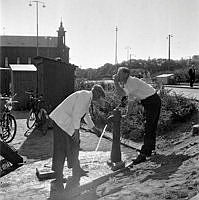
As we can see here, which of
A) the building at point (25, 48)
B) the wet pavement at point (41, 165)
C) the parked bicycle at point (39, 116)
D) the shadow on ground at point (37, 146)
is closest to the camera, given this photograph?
the wet pavement at point (41, 165)

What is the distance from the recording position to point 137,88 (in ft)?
23.9

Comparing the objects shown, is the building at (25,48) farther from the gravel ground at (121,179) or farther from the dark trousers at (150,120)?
the dark trousers at (150,120)

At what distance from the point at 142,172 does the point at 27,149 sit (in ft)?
12.7

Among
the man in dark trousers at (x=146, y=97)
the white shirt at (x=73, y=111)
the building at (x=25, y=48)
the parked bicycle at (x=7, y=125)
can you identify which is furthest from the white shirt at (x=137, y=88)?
the building at (x=25, y=48)

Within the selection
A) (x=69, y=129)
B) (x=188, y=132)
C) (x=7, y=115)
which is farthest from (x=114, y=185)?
(x=7, y=115)

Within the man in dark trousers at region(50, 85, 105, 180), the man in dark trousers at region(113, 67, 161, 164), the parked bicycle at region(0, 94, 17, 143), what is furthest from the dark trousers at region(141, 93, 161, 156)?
the parked bicycle at region(0, 94, 17, 143)

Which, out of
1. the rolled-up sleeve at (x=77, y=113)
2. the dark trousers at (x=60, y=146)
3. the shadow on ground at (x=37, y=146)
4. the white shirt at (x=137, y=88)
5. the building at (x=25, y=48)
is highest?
the building at (x=25, y=48)

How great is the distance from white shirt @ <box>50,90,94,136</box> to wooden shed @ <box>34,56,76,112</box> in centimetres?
698

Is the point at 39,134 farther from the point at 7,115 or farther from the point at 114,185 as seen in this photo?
the point at 114,185

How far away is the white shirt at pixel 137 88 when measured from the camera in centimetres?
721

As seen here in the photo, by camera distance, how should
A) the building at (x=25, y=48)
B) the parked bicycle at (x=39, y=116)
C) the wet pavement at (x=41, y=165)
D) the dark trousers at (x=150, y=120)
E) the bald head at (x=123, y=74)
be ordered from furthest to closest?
the building at (x=25, y=48), the parked bicycle at (x=39, y=116), the dark trousers at (x=150, y=120), the bald head at (x=123, y=74), the wet pavement at (x=41, y=165)

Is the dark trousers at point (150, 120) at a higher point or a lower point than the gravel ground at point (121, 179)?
higher

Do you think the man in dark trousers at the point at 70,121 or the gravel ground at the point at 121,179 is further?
the man in dark trousers at the point at 70,121

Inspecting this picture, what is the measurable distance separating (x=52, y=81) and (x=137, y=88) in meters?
6.37
